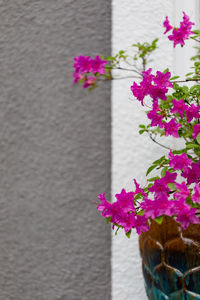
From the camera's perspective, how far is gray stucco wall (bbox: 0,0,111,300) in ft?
3.54

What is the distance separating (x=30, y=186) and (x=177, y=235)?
2.12 ft

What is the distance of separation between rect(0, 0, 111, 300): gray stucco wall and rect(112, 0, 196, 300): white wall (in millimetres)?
41

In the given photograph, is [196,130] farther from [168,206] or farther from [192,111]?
[168,206]

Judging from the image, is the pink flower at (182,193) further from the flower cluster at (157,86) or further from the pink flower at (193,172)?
the flower cluster at (157,86)

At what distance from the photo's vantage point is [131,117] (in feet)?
3.42

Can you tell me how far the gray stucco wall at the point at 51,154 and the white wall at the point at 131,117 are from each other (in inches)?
1.6

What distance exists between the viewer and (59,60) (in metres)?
1.17

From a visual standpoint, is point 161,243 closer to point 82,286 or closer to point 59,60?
point 82,286

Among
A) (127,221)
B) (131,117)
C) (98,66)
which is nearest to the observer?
(127,221)

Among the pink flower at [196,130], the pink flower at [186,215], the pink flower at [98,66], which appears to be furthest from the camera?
the pink flower at [98,66]

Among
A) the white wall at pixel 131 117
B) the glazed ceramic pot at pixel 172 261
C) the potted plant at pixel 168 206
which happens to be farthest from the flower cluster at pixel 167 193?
the white wall at pixel 131 117

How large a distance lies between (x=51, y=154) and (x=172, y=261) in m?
0.61

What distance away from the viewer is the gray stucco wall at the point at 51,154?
3.54 ft

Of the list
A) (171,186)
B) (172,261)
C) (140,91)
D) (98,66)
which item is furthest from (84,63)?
(172,261)
